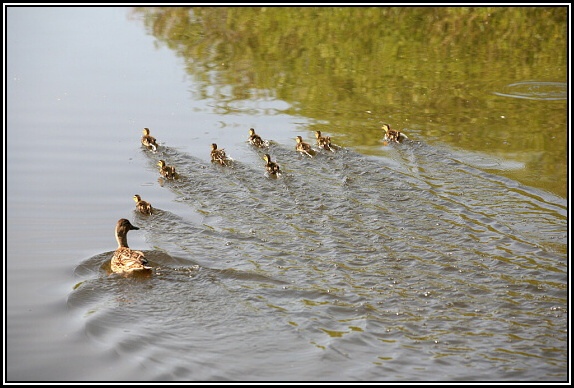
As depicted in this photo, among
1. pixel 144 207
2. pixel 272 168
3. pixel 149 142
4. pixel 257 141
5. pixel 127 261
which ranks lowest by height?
pixel 127 261

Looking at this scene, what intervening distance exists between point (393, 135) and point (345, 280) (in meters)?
3.98

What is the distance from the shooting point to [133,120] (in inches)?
487

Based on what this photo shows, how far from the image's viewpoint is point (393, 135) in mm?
10906

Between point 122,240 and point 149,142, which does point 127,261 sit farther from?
point 149,142

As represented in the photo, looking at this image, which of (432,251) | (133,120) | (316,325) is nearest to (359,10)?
(133,120)

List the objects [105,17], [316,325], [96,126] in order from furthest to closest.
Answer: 1. [105,17]
2. [96,126]
3. [316,325]

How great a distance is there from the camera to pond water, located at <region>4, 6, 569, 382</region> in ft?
20.8

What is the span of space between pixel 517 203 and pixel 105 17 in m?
13.2

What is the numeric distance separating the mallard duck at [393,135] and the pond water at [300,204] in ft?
0.52

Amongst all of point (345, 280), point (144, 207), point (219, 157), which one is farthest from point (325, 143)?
point (345, 280)

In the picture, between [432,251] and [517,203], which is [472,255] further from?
[517,203]

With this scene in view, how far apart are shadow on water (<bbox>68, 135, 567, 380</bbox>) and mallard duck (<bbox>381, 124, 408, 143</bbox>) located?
2.33ft

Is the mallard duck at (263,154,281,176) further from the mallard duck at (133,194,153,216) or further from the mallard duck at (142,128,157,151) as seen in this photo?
the mallard duck at (142,128,157,151)

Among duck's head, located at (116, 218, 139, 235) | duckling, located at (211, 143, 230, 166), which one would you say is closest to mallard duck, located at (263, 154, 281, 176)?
duckling, located at (211, 143, 230, 166)
